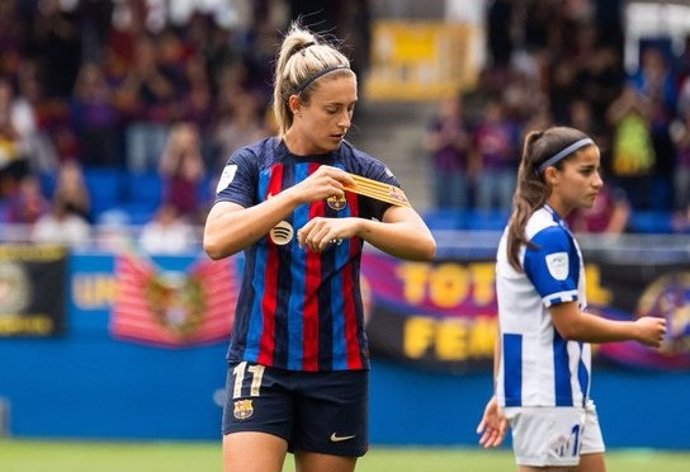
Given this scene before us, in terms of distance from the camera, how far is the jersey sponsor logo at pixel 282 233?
630cm

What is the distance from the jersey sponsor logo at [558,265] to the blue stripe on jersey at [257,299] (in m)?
1.32

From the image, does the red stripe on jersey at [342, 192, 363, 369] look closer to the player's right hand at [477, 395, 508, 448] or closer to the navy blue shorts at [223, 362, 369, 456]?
the navy blue shorts at [223, 362, 369, 456]

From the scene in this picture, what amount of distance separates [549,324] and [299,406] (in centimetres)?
129

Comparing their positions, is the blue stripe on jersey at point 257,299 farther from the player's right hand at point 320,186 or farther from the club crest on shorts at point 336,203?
the player's right hand at point 320,186

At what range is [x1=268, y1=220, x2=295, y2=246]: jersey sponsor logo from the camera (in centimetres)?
630

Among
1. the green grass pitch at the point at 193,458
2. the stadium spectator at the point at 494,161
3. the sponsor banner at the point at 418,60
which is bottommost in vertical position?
the green grass pitch at the point at 193,458

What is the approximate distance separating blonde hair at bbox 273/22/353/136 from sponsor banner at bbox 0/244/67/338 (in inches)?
347

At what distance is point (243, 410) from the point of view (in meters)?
6.32

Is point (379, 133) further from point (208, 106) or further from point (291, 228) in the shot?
point (291, 228)

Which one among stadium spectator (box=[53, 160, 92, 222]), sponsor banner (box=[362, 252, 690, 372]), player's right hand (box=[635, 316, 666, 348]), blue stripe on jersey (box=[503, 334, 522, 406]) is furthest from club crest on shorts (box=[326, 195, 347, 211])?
stadium spectator (box=[53, 160, 92, 222])

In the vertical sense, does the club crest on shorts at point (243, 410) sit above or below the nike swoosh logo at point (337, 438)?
above

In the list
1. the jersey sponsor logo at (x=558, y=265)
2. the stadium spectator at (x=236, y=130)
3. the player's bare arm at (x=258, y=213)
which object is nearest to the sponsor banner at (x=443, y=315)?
the stadium spectator at (x=236, y=130)

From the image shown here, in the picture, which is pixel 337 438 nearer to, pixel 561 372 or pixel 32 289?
pixel 561 372

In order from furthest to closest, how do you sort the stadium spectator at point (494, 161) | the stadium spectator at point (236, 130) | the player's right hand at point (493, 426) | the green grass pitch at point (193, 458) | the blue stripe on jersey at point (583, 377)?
the stadium spectator at point (236, 130)
the stadium spectator at point (494, 161)
the green grass pitch at point (193, 458)
the player's right hand at point (493, 426)
the blue stripe on jersey at point (583, 377)
